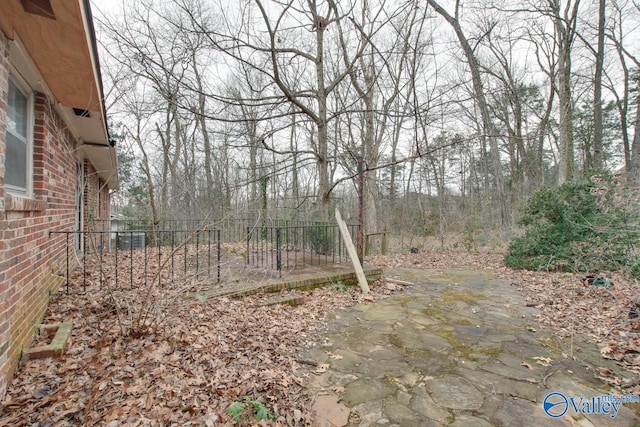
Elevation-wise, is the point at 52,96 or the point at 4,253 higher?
the point at 52,96

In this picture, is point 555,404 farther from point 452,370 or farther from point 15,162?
point 15,162

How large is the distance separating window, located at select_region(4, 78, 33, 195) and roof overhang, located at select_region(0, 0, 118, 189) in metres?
0.20

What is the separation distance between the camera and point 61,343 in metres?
2.47

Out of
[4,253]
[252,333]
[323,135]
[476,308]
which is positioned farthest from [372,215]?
[4,253]

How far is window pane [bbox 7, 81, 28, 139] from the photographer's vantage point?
2.71 meters

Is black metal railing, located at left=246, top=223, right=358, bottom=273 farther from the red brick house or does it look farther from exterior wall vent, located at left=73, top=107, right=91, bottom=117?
exterior wall vent, located at left=73, top=107, right=91, bottom=117

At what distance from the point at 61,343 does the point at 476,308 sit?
4.96 meters

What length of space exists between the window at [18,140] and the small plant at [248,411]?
2780mm

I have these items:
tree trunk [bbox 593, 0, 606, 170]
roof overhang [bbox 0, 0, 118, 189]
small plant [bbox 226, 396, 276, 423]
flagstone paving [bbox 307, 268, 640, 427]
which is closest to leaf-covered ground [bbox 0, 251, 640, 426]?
small plant [bbox 226, 396, 276, 423]

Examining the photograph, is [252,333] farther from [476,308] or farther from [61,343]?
[476,308]

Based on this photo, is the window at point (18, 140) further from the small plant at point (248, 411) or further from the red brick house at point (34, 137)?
the small plant at point (248, 411)

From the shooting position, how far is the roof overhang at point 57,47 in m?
2.02

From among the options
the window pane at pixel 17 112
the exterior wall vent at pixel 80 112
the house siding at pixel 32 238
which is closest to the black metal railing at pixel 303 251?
the house siding at pixel 32 238

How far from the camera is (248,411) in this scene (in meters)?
1.99
